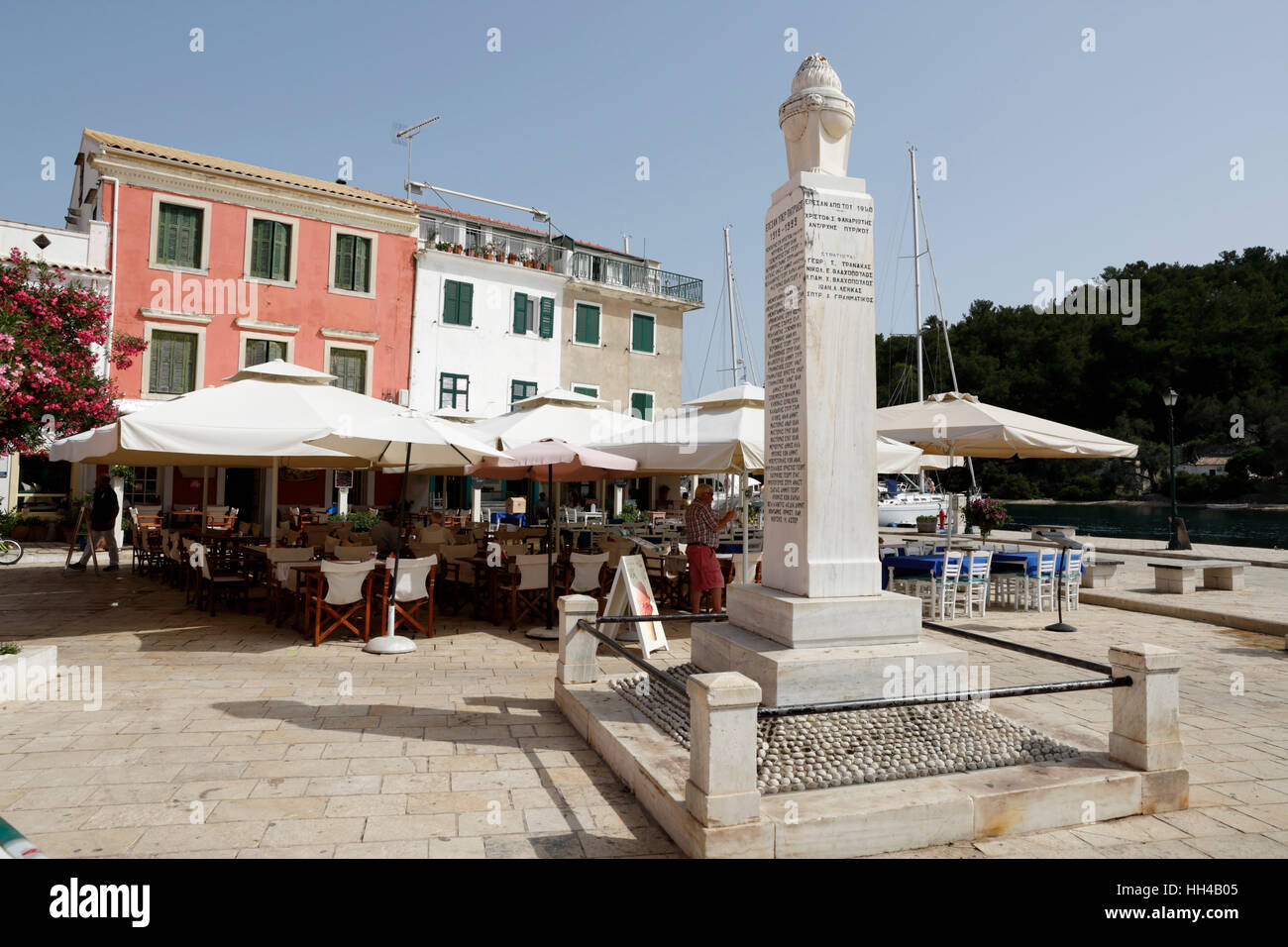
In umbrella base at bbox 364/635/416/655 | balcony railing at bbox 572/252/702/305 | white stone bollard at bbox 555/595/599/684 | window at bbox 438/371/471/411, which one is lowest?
umbrella base at bbox 364/635/416/655

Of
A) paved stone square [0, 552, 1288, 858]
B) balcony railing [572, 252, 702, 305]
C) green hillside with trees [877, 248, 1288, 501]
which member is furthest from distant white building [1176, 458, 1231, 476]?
paved stone square [0, 552, 1288, 858]

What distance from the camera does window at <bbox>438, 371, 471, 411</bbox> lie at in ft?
75.8

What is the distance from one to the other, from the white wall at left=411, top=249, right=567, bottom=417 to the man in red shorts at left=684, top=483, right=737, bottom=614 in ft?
51.0

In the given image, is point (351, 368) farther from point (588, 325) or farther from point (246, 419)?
point (246, 419)

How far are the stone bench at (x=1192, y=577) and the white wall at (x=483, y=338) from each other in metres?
16.3

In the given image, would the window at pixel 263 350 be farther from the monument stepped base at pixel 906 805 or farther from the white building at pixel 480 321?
the monument stepped base at pixel 906 805

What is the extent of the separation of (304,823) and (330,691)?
2564mm

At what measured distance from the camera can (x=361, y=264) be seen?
21.7 meters

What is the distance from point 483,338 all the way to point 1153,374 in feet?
168

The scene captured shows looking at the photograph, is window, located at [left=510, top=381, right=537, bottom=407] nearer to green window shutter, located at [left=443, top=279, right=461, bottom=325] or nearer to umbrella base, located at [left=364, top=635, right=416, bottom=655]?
green window shutter, located at [left=443, top=279, right=461, bottom=325]

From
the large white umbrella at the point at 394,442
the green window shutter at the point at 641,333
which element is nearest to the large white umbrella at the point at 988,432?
the large white umbrella at the point at 394,442

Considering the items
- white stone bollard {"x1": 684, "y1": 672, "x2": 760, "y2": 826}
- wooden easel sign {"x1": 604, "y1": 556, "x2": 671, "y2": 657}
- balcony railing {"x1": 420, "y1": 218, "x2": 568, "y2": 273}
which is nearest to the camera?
white stone bollard {"x1": 684, "y1": 672, "x2": 760, "y2": 826}

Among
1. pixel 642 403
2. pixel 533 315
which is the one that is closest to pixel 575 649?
pixel 533 315

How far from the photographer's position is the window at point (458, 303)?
23.2m
